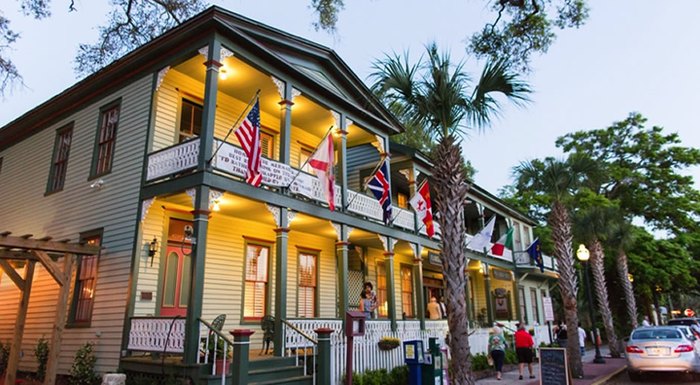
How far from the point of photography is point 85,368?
1051cm

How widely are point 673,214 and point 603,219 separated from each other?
1383 cm

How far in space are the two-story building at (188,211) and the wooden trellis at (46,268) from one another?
0.12 ft

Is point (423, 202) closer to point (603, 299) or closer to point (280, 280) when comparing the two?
point (280, 280)

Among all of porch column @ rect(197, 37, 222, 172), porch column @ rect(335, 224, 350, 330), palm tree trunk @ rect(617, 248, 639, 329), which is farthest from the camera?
palm tree trunk @ rect(617, 248, 639, 329)

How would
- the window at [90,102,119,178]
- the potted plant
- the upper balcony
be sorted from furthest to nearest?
the potted plant → the window at [90,102,119,178] → the upper balcony

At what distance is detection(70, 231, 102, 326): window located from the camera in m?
11.5

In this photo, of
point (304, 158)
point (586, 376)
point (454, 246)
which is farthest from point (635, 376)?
point (304, 158)

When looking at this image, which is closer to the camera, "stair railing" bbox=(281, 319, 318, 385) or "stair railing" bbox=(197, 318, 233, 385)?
"stair railing" bbox=(197, 318, 233, 385)

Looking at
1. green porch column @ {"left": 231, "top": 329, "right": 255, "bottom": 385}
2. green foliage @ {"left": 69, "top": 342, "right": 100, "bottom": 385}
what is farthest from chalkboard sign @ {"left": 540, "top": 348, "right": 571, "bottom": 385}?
green foliage @ {"left": 69, "top": 342, "right": 100, "bottom": 385}

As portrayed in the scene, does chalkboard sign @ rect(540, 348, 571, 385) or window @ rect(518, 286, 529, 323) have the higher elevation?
window @ rect(518, 286, 529, 323)

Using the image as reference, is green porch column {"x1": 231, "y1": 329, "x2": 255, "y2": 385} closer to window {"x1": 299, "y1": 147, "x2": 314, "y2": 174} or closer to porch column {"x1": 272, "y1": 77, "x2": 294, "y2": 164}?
porch column {"x1": 272, "y1": 77, "x2": 294, "y2": 164}

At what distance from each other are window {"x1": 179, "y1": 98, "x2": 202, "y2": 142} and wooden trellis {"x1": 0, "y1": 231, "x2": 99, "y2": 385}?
368cm

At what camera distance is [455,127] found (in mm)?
9453

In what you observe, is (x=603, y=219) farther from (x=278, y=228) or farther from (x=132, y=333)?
(x=132, y=333)
